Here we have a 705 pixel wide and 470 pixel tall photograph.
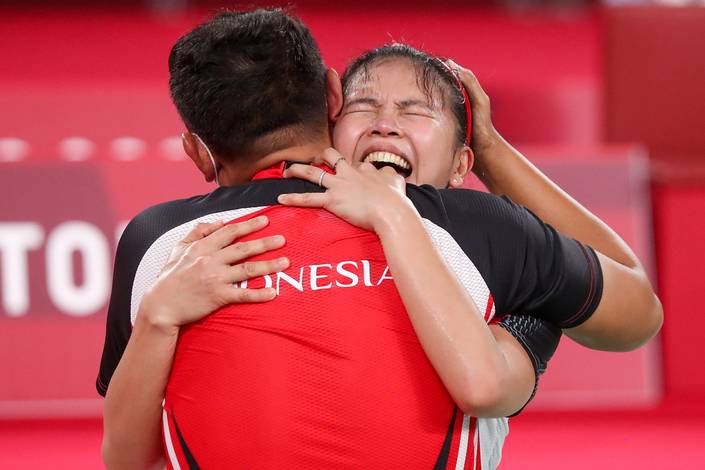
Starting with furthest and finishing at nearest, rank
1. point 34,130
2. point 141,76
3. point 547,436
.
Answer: point 141,76, point 34,130, point 547,436

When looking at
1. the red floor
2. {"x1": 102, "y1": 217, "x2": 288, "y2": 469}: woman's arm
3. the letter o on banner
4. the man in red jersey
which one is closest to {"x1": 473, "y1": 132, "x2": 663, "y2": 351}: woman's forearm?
the man in red jersey

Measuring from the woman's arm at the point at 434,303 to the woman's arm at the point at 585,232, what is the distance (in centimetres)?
26

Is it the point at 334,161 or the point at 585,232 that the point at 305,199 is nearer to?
the point at 334,161

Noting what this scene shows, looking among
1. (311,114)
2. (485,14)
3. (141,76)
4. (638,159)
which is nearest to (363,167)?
(311,114)

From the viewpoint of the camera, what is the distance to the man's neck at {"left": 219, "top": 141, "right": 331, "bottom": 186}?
5.40ft

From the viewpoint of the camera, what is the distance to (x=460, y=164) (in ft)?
6.89

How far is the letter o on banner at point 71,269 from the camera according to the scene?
11.8 feet

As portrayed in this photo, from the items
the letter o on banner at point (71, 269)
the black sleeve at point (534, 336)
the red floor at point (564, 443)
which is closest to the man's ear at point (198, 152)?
the black sleeve at point (534, 336)

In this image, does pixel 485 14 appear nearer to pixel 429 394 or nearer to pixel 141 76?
pixel 141 76

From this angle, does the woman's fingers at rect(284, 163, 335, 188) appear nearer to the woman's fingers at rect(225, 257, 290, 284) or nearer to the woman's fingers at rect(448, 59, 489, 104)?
the woman's fingers at rect(225, 257, 290, 284)

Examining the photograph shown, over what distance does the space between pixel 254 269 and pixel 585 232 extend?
2.19ft

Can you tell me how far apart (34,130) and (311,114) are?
14.7 feet

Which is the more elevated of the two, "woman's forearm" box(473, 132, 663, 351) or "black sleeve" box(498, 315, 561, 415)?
"woman's forearm" box(473, 132, 663, 351)

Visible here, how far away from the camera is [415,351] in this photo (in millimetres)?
1531
